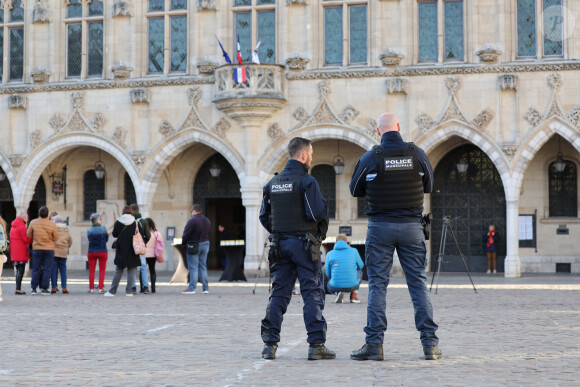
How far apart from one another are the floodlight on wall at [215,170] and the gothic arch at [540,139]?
948cm

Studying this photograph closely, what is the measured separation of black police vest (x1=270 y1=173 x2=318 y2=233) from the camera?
9.11 metres

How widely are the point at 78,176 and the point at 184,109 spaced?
550 centimetres

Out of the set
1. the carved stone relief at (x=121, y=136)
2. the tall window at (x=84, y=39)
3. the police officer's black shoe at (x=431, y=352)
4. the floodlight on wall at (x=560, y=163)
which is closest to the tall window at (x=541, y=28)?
the floodlight on wall at (x=560, y=163)

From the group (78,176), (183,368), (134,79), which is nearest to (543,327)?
(183,368)

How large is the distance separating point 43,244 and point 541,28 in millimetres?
14616

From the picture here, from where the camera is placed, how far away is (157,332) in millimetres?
11648

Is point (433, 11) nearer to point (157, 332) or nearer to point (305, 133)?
point (305, 133)

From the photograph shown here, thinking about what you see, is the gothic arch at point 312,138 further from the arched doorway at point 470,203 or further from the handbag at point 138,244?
the handbag at point 138,244

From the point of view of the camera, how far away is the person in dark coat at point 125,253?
1966 cm

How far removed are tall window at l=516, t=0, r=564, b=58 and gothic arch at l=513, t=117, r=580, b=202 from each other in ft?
6.37

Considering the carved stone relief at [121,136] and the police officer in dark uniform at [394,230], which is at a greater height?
the carved stone relief at [121,136]

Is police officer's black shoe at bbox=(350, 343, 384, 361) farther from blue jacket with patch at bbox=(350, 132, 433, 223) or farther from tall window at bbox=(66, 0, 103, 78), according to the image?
tall window at bbox=(66, 0, 103, 78)

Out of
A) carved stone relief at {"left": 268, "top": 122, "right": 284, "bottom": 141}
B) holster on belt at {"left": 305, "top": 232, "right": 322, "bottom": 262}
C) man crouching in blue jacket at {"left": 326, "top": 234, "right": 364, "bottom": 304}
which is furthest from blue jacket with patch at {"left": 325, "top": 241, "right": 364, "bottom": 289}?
carved stone relief at {"left": 268, "top": 122, "right": 284, "bottom": 141}

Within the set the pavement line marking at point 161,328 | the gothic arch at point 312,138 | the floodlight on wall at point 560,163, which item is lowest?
the pavement line marking at point 161,328
